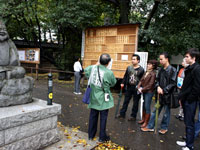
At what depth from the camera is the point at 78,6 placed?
8.66 meters

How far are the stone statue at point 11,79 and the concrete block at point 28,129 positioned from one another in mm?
589

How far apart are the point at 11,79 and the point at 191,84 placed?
334 centimetres

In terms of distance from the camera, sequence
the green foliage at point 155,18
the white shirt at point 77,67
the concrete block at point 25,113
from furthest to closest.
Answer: the white shirt at point 77,67
the green foliage at point 155,18
the concrete block at point 25,113

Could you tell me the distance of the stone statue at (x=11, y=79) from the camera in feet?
10.1

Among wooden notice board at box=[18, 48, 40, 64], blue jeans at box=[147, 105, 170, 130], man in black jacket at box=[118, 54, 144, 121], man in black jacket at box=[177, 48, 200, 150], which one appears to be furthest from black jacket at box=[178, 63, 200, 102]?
wooden notice board at box=[18, 48, 40, 64]

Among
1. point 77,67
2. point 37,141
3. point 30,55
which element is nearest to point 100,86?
point 37,141

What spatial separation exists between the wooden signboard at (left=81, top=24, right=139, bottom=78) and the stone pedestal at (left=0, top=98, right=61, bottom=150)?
559 centimetres

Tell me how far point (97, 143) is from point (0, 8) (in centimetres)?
950

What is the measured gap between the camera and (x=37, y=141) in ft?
9.94

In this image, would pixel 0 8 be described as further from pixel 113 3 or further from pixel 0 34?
pixel 0 34

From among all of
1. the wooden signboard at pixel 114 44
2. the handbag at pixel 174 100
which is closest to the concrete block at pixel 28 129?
the handbag at pixel 174 100

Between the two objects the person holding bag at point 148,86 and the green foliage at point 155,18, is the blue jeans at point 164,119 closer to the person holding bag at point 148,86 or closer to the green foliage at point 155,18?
the person holding bag at point 148,86

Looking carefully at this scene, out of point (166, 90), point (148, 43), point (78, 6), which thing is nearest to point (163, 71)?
point (166, 90)

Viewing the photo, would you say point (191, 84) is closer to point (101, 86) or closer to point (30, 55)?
point (101, 86)
